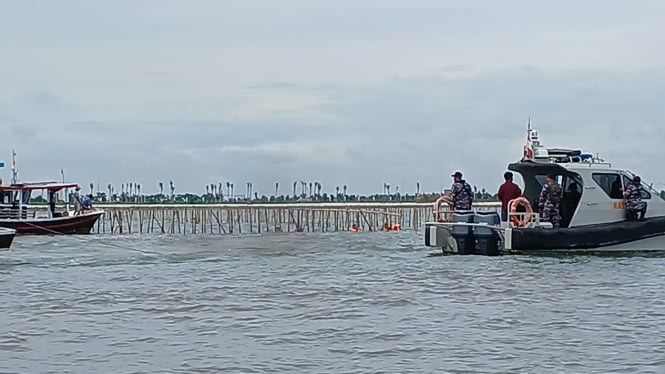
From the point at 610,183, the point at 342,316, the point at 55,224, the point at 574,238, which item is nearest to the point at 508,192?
the point at 574,238

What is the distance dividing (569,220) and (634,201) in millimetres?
1404

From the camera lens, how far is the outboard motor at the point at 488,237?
71.7 ft

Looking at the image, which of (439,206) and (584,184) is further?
(439,206)

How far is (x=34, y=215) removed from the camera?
4272 cm

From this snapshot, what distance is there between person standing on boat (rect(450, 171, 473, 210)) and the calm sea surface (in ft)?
4.67

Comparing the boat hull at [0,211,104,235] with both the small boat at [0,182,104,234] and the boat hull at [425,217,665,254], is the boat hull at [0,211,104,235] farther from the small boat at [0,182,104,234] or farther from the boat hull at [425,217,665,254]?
A: the boat hull at [425,217,665,254]

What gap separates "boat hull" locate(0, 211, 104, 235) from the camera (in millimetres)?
40591

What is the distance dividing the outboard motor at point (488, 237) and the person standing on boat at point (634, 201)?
274cm

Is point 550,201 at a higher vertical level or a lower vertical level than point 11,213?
higher

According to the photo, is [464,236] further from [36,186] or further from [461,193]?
[36,186]

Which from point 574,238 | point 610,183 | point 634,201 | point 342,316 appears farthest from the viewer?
point 610,183

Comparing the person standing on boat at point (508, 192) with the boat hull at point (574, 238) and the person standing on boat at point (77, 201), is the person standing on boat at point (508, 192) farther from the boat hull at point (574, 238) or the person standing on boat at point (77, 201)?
the person standing on boat at point (77, 201)

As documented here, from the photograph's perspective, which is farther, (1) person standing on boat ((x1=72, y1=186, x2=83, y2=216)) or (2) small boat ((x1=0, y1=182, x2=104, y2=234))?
(1) person standing on boat ((x1=72, y1=186, x2=83, y2=216))

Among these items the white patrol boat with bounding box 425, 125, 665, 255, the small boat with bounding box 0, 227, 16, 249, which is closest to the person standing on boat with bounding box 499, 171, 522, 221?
→ the white patrol boat with bounding box 425, 125, 665, 255
